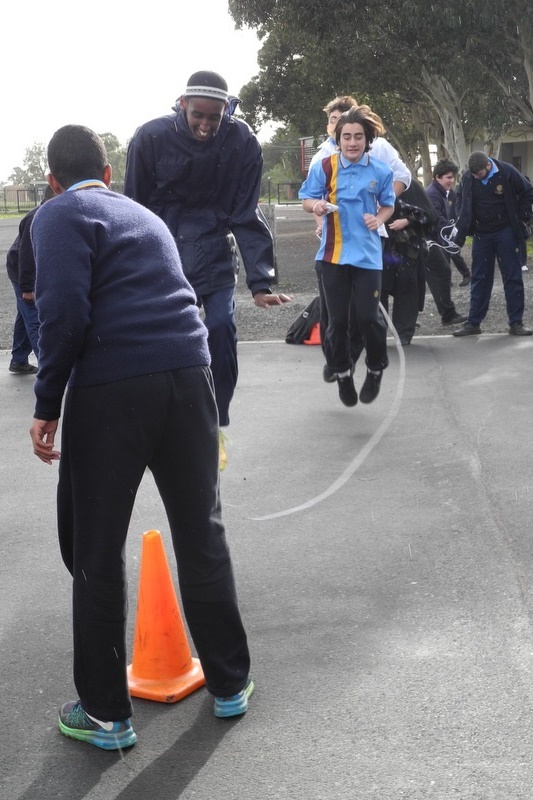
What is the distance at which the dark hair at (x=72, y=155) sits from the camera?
134 inches

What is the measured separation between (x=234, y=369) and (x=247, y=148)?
1.15 m

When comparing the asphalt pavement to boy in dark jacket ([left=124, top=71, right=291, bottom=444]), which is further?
boy in dark jacket ([left=124, top=71, right=291, bottom=444])

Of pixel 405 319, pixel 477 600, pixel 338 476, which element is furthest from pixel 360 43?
pixel 477 600

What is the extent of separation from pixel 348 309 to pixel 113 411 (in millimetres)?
4772

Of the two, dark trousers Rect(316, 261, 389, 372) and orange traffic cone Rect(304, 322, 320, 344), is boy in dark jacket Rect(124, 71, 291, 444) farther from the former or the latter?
orange traffic cone Rect(304, 322, 320, 344)

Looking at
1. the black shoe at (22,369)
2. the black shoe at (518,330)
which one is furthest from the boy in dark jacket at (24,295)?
the black shoe at (518,330)

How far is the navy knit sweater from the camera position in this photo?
3221 millimetres

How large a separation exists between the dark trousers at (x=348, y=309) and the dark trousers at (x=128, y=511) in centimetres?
432

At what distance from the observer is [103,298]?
334 cm

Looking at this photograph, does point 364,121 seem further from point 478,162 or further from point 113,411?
point 113,411

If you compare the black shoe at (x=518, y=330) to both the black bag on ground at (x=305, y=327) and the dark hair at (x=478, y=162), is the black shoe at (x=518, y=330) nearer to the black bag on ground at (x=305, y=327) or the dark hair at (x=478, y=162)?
the dark hair at (x=478, y=162)

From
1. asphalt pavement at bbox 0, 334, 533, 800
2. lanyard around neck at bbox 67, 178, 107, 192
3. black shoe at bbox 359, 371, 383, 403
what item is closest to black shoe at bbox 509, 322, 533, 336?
asphalt pavement at bbox 0, 334, 533, 800

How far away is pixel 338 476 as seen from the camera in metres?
6.68

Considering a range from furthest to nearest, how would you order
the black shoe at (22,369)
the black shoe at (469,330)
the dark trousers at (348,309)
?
1. the black shoe at (469,330)
2. the black shoe at (22,369)
3. the dark trousers at (348,309)
